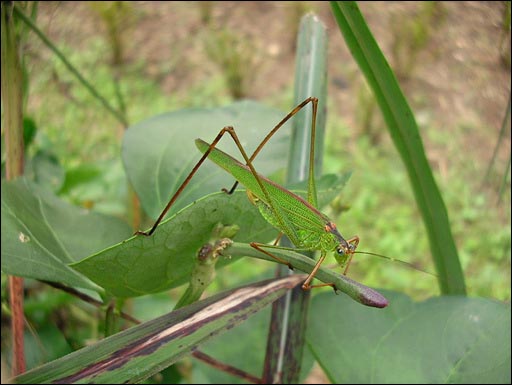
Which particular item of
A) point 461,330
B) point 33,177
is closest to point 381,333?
point 461,330

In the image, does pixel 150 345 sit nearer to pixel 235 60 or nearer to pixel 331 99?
pixel 235 60

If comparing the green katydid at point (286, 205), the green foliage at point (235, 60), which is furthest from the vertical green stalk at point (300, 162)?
the green foliage at point (235, 60)

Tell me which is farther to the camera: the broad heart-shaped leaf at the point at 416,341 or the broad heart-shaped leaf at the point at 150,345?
the broad heart-shaped leaf at the point at 416,341

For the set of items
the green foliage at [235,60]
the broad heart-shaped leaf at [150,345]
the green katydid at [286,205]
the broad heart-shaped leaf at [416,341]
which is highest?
the green foliage at [235,60]

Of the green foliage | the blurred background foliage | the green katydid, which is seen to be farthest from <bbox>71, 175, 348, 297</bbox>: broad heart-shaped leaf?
the green foliage

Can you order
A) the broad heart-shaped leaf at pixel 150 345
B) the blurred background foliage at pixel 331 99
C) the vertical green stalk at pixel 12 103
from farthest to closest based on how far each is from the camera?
the blurred background foliage at pixel 331 99
the vertical green stalk at pixel 12 103
the broad heart-shaped leaf at pixel 150 345

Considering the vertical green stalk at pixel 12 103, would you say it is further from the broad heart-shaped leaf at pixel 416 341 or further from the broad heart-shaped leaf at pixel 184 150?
the broad heart-shaped leaf at pixel 416 341

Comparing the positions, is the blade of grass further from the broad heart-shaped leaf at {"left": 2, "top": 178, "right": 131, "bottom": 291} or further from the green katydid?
the broad heart-shaped leaf at {"left": 2, "top": 178, "right": 131, "bottom": 291}
